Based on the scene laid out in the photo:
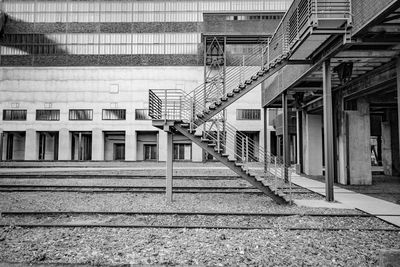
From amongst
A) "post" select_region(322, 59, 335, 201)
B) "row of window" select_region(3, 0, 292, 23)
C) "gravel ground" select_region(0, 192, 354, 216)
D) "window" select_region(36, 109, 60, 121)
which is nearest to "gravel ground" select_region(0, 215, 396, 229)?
"gravel ground" select_region(0, 192, 354, 216)

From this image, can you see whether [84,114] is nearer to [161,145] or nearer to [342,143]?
[161,145]

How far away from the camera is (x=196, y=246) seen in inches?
226

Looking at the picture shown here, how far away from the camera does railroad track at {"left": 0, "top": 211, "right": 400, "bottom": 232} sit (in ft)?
23.2

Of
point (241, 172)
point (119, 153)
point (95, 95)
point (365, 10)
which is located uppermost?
point (95, 95)

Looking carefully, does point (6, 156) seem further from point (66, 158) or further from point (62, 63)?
point (62, 63)

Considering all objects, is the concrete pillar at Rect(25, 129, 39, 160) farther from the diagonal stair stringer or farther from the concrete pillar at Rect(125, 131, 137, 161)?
the diagonal stair stringer

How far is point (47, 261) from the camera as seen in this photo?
496 cm

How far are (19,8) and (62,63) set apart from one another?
38.7 feet

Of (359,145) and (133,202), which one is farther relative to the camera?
(359,145)

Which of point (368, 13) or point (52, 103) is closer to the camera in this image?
point (368, 13)

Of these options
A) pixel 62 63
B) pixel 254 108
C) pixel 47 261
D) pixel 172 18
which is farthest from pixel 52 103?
pixel 47 261

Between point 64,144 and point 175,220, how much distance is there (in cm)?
3492

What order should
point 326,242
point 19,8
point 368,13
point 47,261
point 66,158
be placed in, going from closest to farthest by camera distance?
point 47,261 → point 326,242 → point 368,13 → point 66,158 → point 19,8

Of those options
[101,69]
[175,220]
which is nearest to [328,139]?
[175,220]
